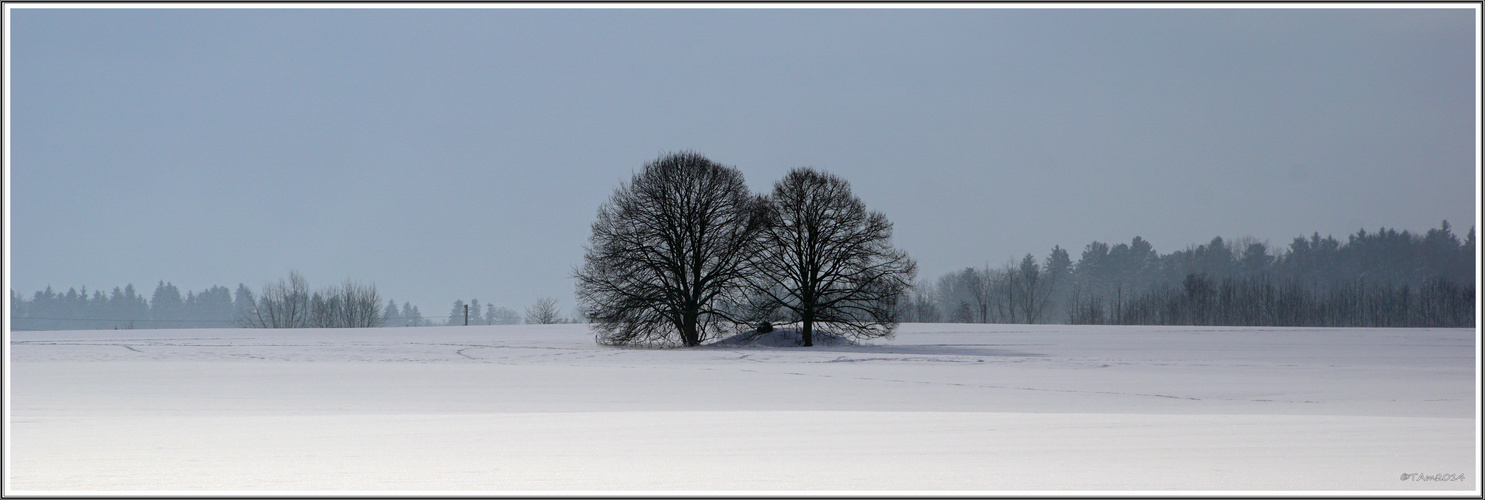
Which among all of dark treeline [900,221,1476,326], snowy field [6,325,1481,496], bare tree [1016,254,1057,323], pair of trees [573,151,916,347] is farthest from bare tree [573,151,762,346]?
bare tree [1016,254,1057,323]

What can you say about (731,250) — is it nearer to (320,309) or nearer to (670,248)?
(670,248)

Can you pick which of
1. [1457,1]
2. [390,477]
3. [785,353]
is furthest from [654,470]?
[785,353]

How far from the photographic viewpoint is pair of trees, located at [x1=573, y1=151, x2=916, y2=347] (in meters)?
33.0

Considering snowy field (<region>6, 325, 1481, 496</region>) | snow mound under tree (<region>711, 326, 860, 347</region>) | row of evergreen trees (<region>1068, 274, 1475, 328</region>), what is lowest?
snowy field (<region>6, 325, 1481, 496</region>)

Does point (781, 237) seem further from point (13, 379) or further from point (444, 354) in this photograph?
point (13, 379)

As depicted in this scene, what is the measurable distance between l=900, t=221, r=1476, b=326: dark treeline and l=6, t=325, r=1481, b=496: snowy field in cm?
3446

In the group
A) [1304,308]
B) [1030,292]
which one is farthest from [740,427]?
[1030,292]

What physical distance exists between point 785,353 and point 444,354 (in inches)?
398

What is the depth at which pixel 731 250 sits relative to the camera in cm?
3322

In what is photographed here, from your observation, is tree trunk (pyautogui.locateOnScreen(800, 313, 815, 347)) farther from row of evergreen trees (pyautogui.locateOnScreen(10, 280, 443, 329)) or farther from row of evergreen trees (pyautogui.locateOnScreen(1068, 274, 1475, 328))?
row of evergreen trees (pyautogui.locateOnScreen(10, 280, 443, 329))

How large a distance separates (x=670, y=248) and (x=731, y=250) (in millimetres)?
1867

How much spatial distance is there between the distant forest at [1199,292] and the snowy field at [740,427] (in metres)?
40.3

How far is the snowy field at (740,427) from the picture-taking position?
6754 millimetres

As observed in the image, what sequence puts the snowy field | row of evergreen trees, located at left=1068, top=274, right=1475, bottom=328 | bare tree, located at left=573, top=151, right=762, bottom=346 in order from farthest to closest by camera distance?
row of evergreen trees, located at left=1068, top=274, right=1475, bottom=328 → bare tree, located at left=573, top=151, right=762, bottom=346 → the snowy field
